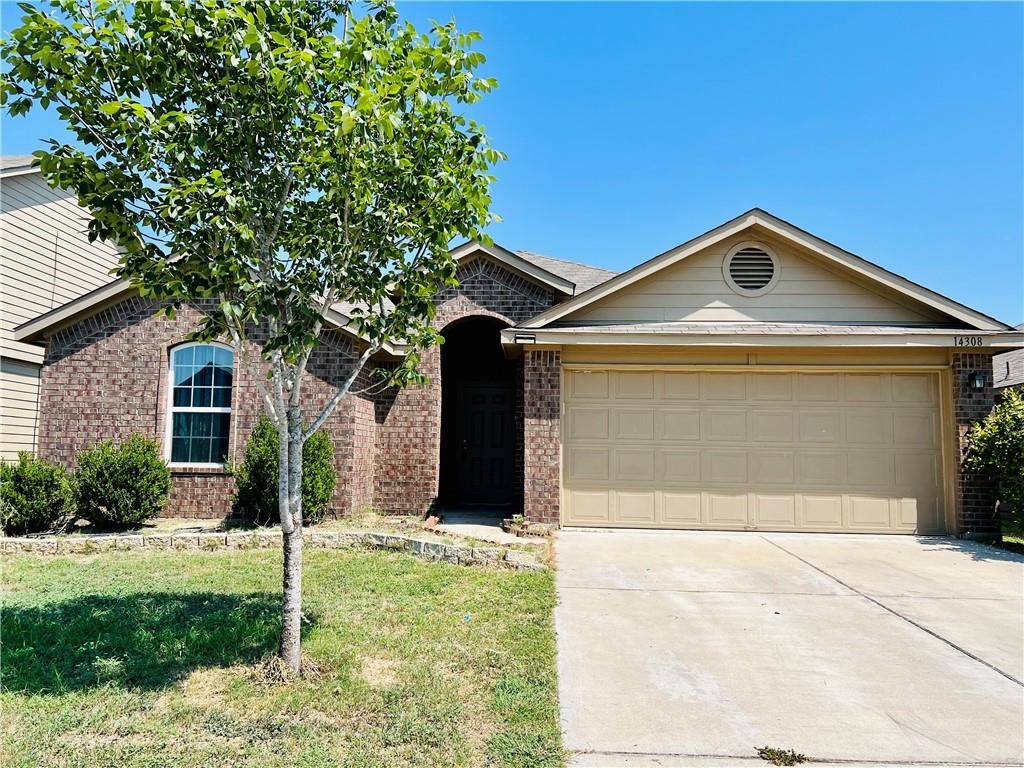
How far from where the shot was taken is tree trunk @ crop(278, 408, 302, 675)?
446 cm

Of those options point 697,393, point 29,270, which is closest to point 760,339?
point 697,393

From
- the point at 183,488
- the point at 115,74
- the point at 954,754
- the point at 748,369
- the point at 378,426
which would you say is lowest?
the point at 954,754

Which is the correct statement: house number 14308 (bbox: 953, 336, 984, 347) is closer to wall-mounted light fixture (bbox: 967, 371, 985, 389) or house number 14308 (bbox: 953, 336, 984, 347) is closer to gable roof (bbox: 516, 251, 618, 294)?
wall-mounted light fixture (bbox: 967, 371, 985, 389)

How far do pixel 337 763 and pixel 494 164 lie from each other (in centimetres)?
392

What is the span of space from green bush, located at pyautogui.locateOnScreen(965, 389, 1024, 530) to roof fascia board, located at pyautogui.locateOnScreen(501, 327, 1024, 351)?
0.92 meters

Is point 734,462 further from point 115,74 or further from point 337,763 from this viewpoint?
point 115,74

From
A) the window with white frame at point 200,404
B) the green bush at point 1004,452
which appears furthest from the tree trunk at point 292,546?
the green bush at point 1004,452

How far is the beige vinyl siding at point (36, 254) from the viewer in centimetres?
1223

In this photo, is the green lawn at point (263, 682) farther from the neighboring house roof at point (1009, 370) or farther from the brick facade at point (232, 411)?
the neighboring house roof at point (1009, 370)

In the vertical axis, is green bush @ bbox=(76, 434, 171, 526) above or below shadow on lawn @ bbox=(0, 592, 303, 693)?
above

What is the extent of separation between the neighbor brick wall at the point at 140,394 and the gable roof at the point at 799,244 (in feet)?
11.3

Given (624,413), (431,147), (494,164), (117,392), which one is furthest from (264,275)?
(117,392)

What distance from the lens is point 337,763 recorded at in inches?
131

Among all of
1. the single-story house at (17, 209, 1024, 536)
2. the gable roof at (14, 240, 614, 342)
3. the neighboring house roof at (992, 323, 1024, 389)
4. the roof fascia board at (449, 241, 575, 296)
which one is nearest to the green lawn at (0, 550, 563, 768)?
the single-story house at (17, 209, 1024, 536)
